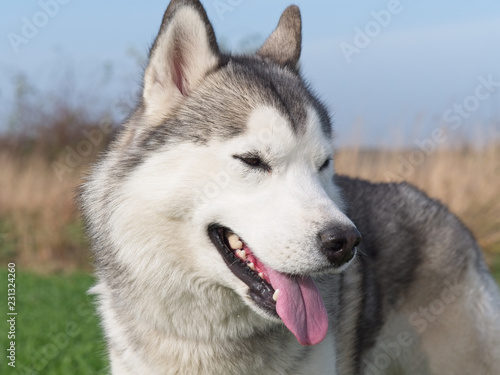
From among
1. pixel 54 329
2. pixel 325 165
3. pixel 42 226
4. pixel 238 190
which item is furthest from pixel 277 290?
pixel 42 226

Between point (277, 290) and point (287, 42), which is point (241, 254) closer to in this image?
point (277, 290)

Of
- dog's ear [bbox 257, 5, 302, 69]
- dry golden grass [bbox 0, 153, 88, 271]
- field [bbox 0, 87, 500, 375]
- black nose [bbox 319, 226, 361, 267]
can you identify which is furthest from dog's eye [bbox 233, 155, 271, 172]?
dry golden grass [bbox 0, 153, 88, 271]

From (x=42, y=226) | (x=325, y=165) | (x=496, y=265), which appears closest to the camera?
(x=325, y=165)

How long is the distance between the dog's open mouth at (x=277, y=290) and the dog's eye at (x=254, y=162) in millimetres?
324

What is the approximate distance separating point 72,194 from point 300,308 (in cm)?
799

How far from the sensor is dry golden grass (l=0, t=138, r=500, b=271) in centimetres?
970

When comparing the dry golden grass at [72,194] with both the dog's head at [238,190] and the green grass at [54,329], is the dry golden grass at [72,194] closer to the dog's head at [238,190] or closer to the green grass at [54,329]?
the green grass at [54,329]

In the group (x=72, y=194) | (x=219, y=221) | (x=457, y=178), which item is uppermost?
(x=219, y=221)

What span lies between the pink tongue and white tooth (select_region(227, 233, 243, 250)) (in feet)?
0.56

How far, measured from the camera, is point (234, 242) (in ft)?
9.09

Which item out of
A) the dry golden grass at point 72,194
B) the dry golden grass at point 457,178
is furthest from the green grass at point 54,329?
the dry golden grass at point 457,178

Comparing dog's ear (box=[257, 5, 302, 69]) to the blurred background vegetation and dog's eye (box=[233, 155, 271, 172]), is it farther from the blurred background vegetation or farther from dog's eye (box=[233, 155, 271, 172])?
the blurred background vegetation

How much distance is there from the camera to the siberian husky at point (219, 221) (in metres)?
2.64

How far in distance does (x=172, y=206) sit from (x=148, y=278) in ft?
1.25
